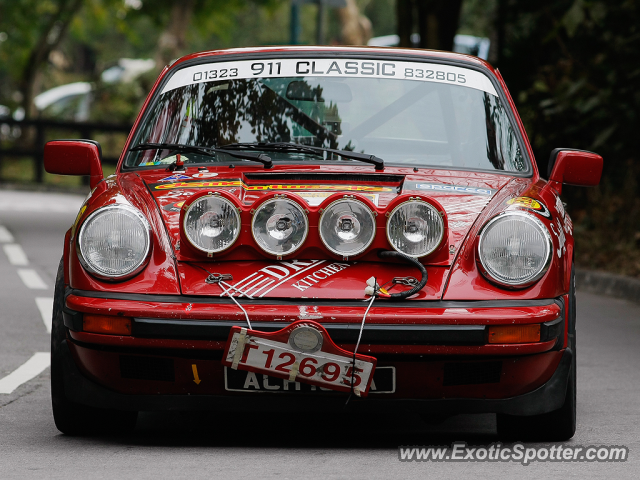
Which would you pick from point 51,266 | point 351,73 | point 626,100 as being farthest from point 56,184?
point 351,73

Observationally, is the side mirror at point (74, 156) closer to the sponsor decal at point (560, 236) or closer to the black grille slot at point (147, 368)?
the black grille slot at point (147, 368)

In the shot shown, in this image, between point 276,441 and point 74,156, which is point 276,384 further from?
point 74,156

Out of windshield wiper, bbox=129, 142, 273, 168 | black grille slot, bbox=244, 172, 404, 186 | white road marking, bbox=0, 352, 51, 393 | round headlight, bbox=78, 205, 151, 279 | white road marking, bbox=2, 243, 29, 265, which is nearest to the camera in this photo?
round headlight, bbox=78, 205, 151, 279

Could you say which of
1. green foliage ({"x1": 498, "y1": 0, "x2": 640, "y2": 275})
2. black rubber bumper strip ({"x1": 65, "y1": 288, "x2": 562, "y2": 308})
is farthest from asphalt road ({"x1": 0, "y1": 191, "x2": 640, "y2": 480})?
green foliage ({"x1": 498, "y1": 0, "x2": 640, "y2": 275})

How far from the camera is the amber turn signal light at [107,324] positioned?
4285mm

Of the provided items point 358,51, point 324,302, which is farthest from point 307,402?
point 358,51

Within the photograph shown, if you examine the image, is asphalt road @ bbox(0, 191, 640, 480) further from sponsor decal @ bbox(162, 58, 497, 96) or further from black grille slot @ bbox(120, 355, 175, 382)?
sponsor decal @ bbox(162, 58, 497, 96)

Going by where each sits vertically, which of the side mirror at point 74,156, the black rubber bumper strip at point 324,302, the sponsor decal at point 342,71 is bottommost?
the black rubber bumper strip at point 324,302

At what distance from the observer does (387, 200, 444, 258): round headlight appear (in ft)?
14.5

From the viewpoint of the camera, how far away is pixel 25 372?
20.9 feet

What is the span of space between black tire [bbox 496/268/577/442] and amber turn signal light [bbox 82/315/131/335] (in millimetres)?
1451

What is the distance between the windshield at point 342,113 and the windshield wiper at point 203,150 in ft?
0.11

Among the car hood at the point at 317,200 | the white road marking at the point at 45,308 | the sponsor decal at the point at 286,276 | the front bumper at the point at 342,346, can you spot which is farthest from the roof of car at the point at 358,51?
the white road marking at the point at 45,308

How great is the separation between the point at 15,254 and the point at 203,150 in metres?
7.68
